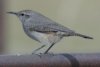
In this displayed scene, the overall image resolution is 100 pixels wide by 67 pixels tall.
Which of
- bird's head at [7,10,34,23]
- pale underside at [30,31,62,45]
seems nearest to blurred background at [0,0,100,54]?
bird's head at [7,10,34,23]

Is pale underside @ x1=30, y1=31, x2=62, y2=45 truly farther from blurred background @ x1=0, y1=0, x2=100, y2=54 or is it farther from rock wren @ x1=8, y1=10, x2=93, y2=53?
blurred background @ x1=0, y1=0, x2=100, y2=54

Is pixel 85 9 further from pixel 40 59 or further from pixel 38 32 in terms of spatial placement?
pixel 40 59

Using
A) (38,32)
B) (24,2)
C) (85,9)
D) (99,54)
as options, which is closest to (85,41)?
(85,9)

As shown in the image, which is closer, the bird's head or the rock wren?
the rock wren

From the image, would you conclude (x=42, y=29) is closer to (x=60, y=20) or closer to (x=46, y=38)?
(x=46, y=38)

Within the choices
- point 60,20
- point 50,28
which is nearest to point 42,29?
point 50,28
